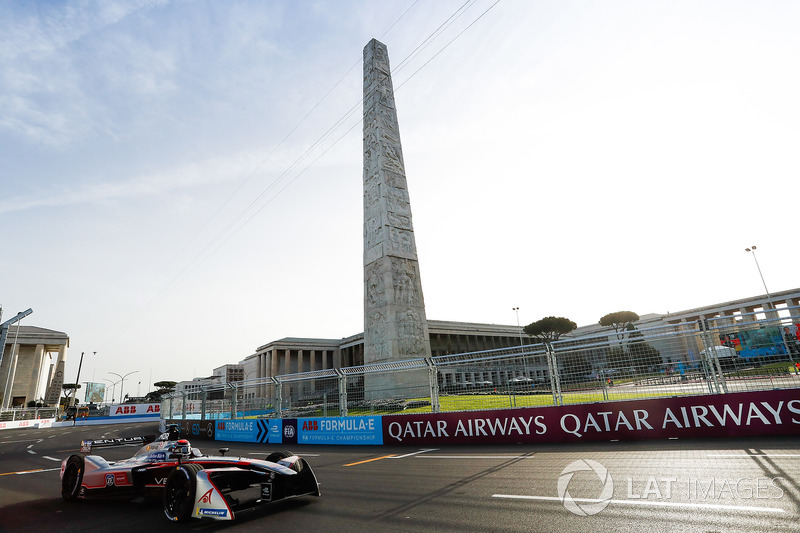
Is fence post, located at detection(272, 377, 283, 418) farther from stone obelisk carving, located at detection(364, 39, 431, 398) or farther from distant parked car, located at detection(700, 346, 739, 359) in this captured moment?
distant parked car, located at detection(700, 346, 739, 359)

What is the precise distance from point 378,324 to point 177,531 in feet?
58.2

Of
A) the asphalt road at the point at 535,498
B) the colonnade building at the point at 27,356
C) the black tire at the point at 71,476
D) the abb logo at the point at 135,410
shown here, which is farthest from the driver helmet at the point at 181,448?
the colonnade building at the point at 27,356

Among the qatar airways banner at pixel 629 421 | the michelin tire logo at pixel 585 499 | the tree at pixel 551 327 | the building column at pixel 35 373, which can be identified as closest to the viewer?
the michelin tire logo at pixel 585 499

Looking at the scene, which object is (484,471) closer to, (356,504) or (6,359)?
(356,504)

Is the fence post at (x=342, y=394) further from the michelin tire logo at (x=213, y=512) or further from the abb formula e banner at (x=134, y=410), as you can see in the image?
the abb formula e banner at (x=134, y=410)

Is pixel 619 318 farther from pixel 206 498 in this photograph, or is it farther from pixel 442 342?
pixel 206 498

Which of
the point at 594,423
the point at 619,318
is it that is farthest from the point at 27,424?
the point at 619,318

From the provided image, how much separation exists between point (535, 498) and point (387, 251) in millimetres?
17878

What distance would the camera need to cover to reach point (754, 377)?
8.48 m

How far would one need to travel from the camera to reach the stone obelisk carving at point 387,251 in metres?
21.9

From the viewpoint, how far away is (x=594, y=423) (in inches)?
384

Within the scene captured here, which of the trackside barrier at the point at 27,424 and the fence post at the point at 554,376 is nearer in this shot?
the fence post at the point at 554,376

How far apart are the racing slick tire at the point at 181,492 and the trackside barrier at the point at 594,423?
7.72m

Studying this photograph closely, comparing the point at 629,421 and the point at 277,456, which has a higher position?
the point at 277,456
